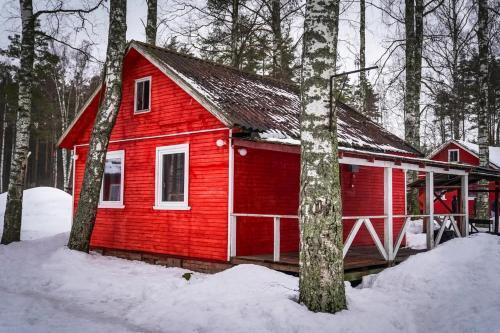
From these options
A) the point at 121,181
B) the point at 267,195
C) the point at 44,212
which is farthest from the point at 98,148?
the point at 44,212

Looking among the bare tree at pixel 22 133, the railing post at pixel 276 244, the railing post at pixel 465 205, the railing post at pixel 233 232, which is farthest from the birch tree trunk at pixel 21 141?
the railing post at pixel 465 205

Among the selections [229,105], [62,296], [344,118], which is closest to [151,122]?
[229,105]

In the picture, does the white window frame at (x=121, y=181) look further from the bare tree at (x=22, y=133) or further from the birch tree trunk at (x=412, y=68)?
the birch tree trunk at (x=412, y=68)

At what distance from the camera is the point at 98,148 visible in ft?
39.8

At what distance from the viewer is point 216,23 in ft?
69.6

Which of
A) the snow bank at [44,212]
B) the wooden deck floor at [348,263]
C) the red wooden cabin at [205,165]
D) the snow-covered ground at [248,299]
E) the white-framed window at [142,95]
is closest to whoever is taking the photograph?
the snow-covered ground at [248,299]

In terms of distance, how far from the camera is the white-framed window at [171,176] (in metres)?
12.0

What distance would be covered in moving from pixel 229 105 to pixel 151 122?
2.83 metres

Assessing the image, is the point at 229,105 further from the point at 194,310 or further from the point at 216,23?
the point at 216,23

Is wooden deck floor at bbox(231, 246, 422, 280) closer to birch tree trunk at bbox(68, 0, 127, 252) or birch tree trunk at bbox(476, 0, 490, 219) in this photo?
birch tree trunk at bbox(68, 0, 127, 252)

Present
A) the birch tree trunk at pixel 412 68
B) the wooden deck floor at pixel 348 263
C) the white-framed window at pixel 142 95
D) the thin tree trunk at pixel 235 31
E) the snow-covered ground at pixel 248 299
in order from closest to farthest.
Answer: the snow-covered ground at pixel 248 299
the wooden deck floor at pixel 348 263
the white-framed window at pixel 142 95
the birch tree trunk at pixel 412 68
the thin tree trunk at pixel 235 31

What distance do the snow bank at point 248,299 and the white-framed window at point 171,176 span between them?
2.11 metres

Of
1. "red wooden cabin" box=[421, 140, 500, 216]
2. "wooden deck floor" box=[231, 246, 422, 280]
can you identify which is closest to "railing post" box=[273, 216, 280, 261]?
"wooden deck floor" box=[231, 246, 422, 280]

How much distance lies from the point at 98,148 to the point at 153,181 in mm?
1668
